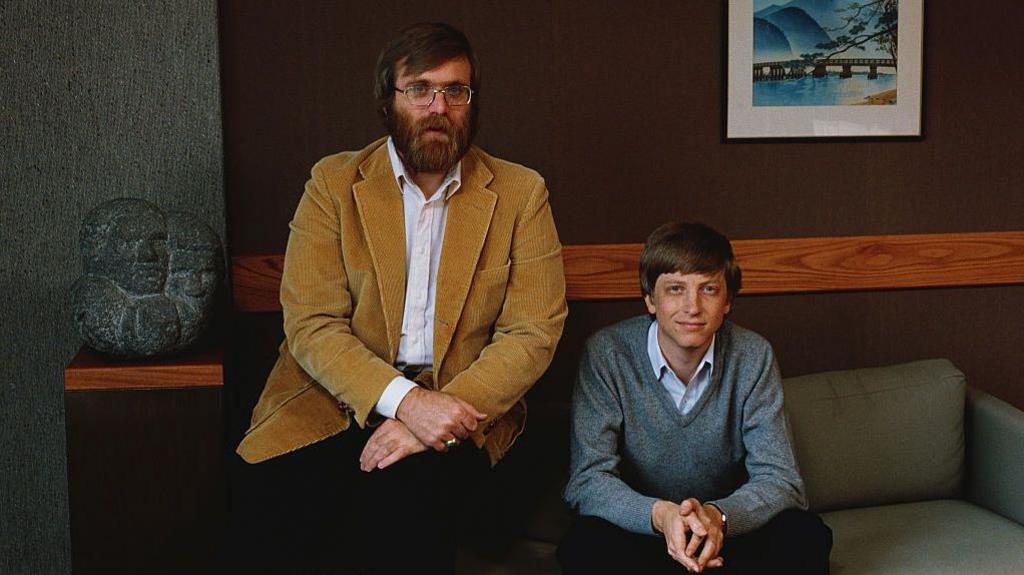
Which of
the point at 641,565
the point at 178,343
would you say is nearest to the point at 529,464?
the point at 641,565

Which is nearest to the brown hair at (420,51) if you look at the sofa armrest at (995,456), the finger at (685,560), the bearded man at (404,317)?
the bearded man at (404,317)

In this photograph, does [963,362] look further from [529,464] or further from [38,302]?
[38,302]

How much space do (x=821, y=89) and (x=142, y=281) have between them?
6.43 ft

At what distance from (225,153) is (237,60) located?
25 cm

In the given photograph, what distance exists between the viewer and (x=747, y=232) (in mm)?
3238

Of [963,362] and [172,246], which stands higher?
[172,246]

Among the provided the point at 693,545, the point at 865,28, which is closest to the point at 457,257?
the point at 693,545

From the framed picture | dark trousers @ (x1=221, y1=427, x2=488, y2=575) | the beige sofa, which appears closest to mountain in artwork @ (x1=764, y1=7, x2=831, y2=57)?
the framed picture

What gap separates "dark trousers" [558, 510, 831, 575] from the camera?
228 cm

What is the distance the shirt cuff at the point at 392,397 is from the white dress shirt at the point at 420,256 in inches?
7.3

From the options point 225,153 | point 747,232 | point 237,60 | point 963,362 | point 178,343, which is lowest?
point 963,362

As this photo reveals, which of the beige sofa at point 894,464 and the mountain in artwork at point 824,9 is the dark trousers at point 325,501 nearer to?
the beige sofa at point 894,464

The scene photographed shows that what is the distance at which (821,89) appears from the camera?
321 centimetres

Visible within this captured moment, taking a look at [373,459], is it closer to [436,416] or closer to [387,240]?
[436,416]
